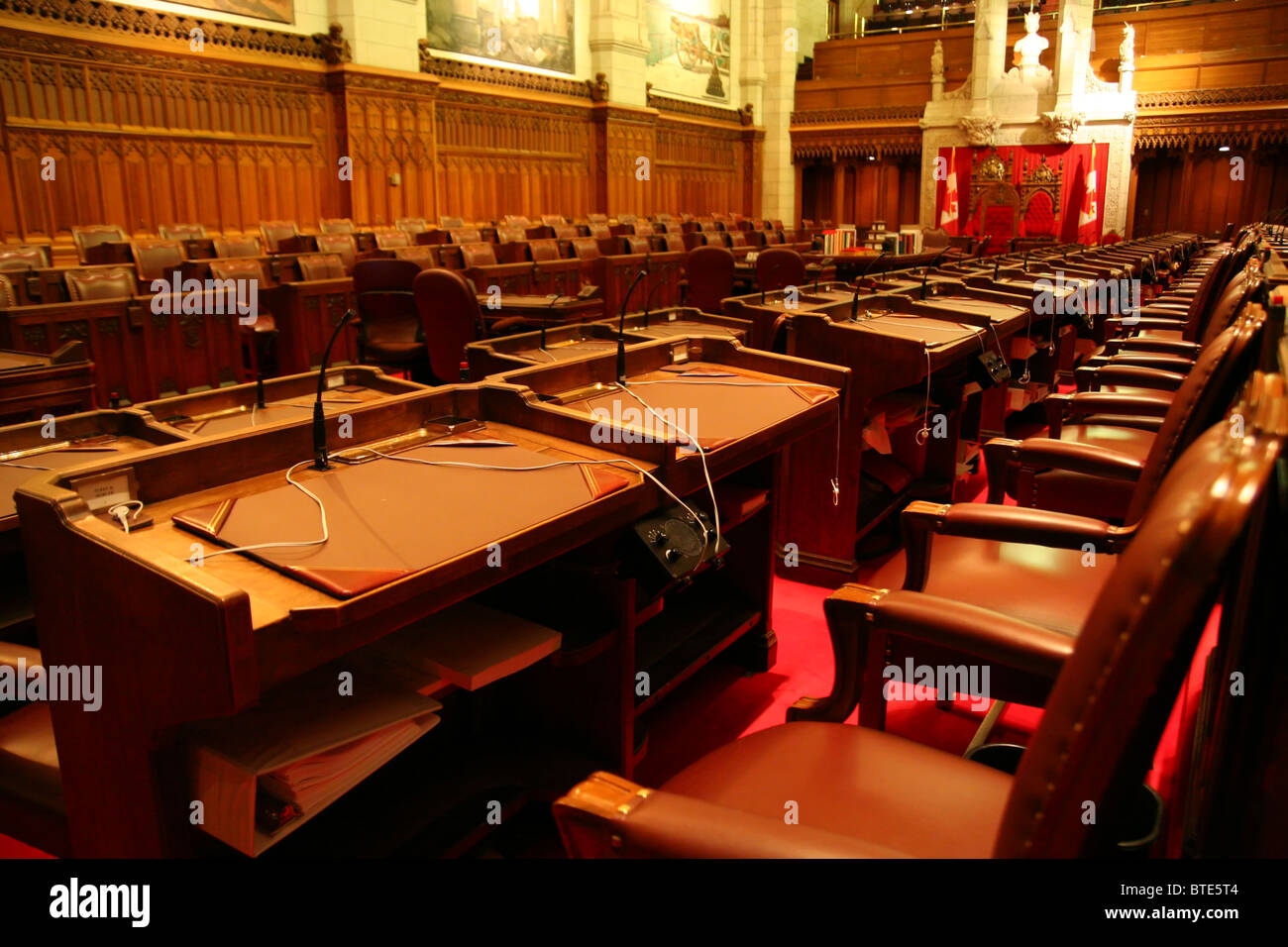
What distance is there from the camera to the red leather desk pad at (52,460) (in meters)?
2.01

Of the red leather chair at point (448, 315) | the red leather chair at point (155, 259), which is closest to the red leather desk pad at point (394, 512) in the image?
the red leather chair at point (448, 315)

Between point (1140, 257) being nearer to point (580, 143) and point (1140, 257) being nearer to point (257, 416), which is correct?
point (257, 416)

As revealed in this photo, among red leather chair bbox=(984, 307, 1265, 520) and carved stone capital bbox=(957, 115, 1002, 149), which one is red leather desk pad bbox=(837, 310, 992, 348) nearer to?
red leather chair bbox=(984, 307, 1265, 520)

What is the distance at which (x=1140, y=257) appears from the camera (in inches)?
314

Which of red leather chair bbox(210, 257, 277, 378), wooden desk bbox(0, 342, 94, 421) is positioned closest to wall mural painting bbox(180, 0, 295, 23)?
red leather chair bbox(210, 257, 277, 378)

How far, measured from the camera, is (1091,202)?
51.2ft

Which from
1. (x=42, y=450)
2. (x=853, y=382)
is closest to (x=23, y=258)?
(x=42, y=450)

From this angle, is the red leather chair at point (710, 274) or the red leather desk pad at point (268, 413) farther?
the red leather chair at point (710, 274)

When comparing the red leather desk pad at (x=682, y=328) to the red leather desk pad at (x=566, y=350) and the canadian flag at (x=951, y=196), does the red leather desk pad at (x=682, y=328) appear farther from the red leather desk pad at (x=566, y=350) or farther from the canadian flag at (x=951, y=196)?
the canadian flag at (x=951, y=196)

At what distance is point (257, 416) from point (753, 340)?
2.13 m

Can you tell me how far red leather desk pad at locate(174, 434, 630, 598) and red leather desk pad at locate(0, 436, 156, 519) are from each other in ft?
1.68

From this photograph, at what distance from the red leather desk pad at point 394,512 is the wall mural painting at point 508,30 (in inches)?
443

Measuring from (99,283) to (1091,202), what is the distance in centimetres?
1523
